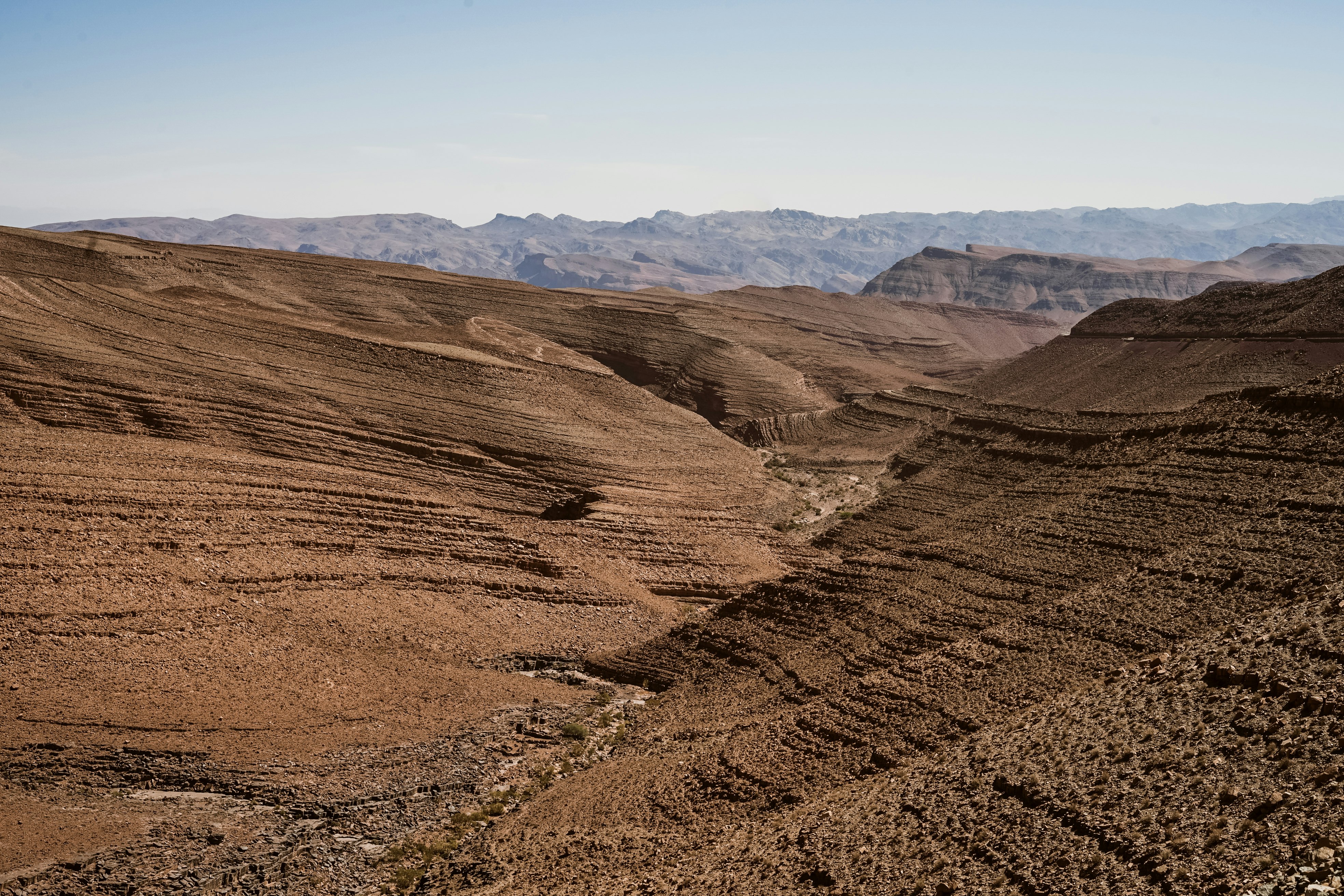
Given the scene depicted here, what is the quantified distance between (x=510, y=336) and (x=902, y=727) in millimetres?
30029

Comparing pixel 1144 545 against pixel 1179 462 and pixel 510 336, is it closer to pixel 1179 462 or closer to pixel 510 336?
pixel 1179 462

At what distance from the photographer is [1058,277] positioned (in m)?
165

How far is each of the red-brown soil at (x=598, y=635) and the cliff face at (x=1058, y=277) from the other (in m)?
131

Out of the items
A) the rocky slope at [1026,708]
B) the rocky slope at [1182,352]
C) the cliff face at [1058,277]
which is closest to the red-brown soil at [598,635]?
Result: the rocky slope at [1026,708]

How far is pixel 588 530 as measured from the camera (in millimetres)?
26625

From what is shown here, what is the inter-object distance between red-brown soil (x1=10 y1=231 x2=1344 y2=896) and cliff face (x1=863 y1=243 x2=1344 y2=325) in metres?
131

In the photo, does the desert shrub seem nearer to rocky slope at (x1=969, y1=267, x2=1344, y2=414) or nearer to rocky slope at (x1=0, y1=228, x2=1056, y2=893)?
rocky slope at (x1=0, y1=228, x2=1056, y2=893)

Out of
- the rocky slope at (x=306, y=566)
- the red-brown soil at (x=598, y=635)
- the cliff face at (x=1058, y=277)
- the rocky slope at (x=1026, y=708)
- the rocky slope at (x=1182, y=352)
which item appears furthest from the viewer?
the cliff face at (x=1058, y=277)

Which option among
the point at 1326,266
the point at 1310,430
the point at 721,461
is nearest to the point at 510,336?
the point at 721,461

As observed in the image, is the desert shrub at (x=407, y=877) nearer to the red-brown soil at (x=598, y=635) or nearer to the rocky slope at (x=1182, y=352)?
the red-brown soil at (x=598, y=635)

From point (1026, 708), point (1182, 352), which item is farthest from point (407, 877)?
point (1182, 352)

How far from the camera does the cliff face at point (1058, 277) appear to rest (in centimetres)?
15588

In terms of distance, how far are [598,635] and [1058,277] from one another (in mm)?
160109

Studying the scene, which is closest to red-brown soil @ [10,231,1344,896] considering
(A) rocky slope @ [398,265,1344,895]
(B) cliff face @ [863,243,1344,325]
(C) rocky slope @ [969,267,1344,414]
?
(A) rocky slope @ [398,265,1344,895]
